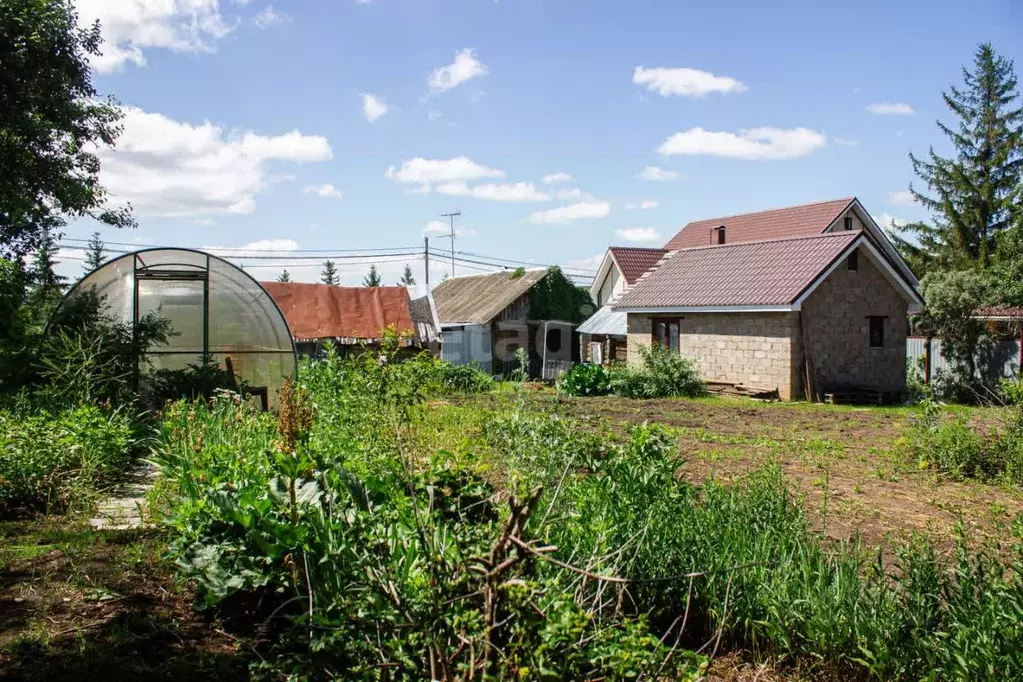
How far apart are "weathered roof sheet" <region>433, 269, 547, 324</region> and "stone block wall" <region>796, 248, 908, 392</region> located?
11.9 m

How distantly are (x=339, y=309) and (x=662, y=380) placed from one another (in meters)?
9.28

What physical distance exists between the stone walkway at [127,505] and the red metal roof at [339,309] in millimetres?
13653

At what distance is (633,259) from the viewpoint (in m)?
30.2

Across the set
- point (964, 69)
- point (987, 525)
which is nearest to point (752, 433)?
point (987, 525)

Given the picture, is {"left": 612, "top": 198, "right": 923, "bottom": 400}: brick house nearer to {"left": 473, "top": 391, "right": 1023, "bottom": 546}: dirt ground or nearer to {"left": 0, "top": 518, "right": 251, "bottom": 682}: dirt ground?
{"left": 473, "top": 391, "right": 1023, "bottom": 546}: dirt ground

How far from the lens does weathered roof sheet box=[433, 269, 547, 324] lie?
2827 centimetres

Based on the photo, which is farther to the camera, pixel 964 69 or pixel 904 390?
pixel 964 69

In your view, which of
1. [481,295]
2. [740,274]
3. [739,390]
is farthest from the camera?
[481,295]

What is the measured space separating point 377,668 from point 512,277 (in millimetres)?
28111

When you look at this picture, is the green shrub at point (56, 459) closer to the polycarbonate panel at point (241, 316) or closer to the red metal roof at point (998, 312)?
the polycarbonate panel at point (241, 316)

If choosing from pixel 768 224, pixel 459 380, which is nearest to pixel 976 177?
pixel 768 224

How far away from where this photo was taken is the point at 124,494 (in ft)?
21.4

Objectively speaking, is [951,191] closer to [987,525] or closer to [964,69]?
[964,69]

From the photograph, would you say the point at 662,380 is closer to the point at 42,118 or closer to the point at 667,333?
the point at 667,333
